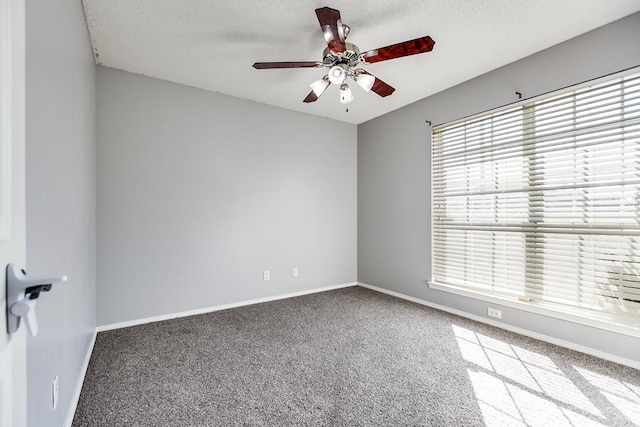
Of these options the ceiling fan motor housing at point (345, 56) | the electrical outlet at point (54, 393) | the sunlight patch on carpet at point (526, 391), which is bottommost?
the sunlight patch on carpet at point (526, 391)

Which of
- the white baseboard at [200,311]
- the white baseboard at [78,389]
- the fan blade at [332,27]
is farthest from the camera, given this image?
the white baseboard at [200,311]

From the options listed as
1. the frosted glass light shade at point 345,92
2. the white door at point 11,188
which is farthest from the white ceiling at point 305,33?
the white door at point 11,188

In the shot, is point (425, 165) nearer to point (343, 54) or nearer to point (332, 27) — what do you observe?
point (343, 54)

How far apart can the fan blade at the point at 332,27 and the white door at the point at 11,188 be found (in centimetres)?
150

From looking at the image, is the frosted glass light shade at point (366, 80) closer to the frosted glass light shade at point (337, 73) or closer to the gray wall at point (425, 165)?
the frosted glass light shade at point (337, 73)

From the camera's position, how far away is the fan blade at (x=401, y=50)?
1.88 meters

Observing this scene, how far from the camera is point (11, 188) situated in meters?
0.56

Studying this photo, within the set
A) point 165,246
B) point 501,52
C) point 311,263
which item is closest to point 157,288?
point 165,246

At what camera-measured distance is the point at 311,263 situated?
4.22 meters

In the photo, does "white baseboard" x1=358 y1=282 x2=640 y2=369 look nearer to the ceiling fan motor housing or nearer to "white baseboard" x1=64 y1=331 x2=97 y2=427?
the ceiling fan motor housing

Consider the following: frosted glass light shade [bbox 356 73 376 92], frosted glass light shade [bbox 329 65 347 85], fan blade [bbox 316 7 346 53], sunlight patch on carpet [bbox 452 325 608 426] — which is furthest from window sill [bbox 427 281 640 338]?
fan blade [bbox 316 7 346 53]

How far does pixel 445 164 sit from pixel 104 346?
384cm

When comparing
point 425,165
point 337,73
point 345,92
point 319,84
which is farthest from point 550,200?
point 319,84

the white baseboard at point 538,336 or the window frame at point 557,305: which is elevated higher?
the window frame at point 557,305
